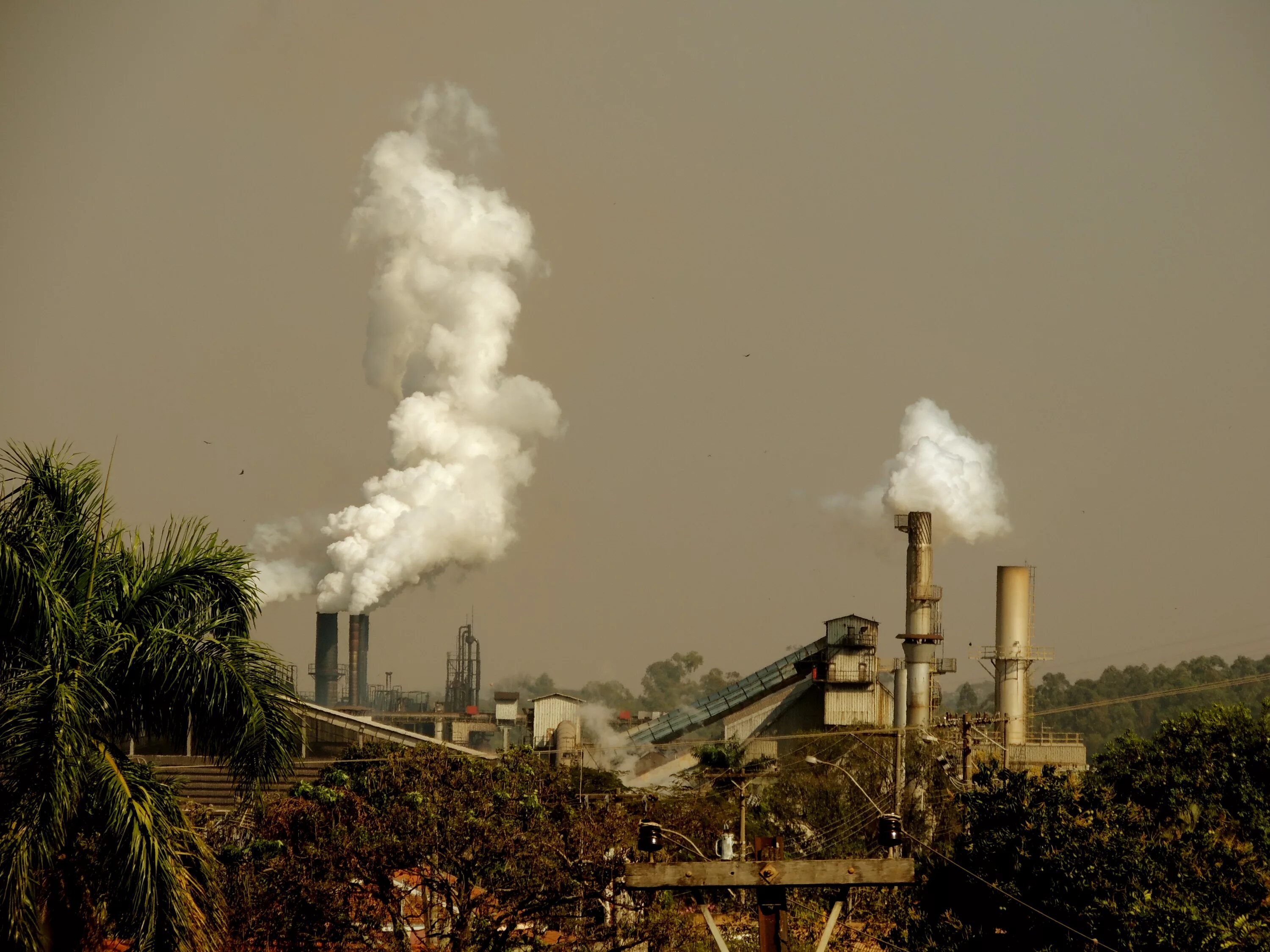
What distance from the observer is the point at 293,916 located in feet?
74.7

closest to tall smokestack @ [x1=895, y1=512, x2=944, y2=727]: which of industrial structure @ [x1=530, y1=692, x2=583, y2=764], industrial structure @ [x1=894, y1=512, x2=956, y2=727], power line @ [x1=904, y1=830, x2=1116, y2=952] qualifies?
industrial structure @ [x1=894, y1=512, x2=956, y2=727]

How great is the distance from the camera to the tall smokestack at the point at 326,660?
3516 inches

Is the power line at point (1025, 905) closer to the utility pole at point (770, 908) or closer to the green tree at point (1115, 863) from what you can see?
the green tree at point (1115, 863)

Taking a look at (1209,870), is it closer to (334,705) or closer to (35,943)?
(35,943)

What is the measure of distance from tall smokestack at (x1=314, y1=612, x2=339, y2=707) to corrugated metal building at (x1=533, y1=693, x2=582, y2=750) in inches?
530

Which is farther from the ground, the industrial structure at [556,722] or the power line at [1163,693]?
the power line at [1163,693]

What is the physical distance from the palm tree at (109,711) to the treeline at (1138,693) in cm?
16016

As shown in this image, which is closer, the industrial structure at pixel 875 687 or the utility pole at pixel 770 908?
the utility pole at pixel 770 908

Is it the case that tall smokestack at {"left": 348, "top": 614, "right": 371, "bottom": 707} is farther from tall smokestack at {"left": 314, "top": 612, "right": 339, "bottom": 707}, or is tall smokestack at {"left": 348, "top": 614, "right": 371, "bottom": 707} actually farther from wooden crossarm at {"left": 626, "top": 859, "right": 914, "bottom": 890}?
wooden crossarm at {"left": 626, "top": 859, "right": 914, "bottom": 890}

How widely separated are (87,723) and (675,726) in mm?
70247

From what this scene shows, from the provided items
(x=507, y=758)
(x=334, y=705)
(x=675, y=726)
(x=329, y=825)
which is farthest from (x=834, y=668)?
(x=329, y=825)

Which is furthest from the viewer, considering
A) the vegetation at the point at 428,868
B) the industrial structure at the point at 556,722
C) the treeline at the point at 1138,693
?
the treeline at the point at 1138,693

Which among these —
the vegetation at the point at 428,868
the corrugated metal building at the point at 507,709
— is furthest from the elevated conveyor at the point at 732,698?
the vegetation at the point at 428,868

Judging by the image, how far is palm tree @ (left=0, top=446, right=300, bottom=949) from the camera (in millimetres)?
11922
